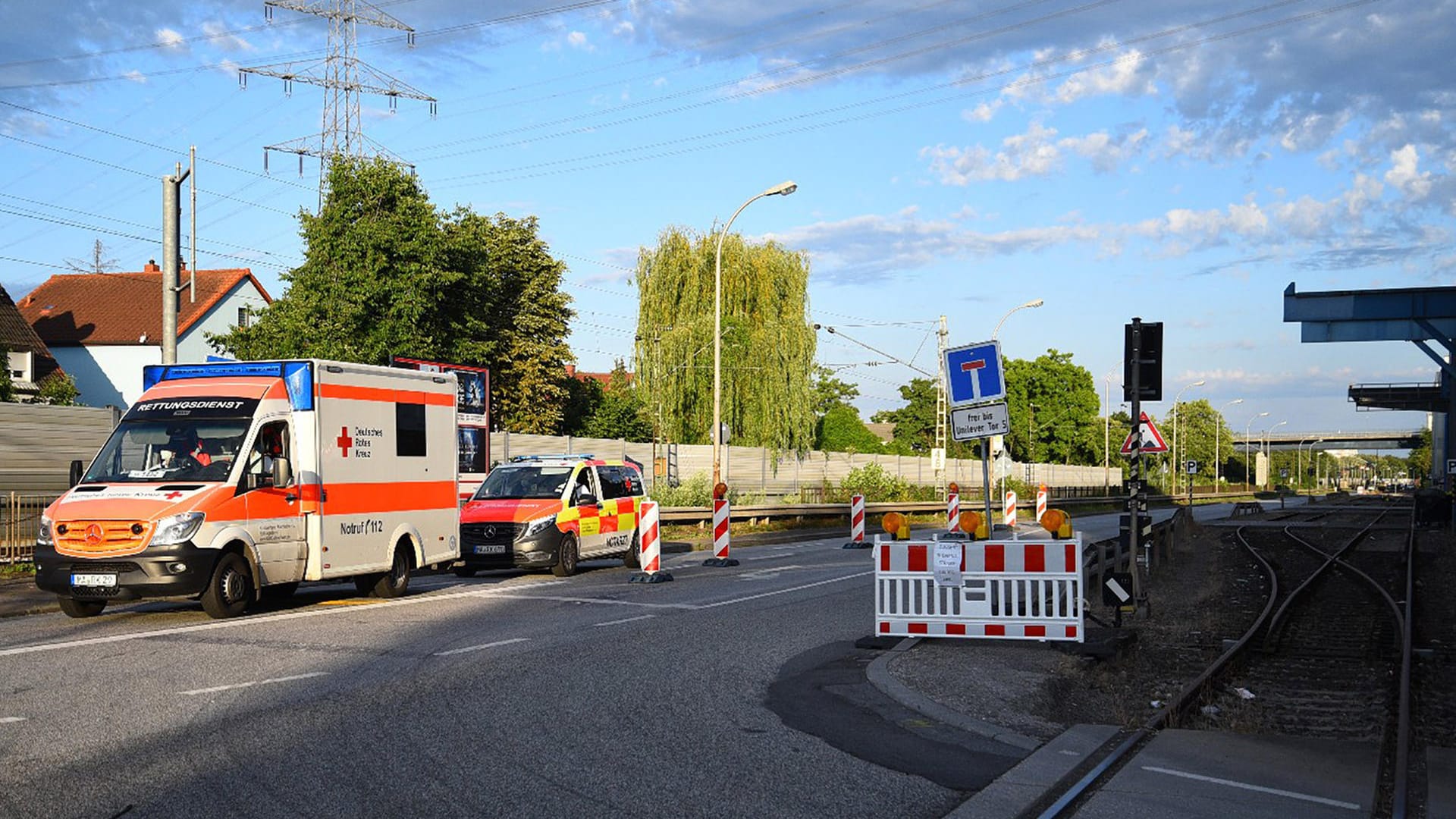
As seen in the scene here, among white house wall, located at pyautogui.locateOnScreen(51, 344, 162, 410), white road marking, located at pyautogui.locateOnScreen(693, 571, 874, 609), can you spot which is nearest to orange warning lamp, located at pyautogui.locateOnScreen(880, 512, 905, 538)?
white road marking, located at pyautogui.locateOnScreen(693, 571, 874, 609)

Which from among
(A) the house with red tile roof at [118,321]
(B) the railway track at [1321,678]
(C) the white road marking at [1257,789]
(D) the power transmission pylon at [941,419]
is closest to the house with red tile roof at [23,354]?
(A) the house with red tile roof at [118,321]

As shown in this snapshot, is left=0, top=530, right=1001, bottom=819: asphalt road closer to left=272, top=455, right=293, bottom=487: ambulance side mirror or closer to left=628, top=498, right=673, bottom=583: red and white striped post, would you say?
left=272, top=455, right=293, bottom=487: ambulance side mirror

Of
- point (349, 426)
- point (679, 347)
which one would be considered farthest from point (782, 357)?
point (349, 426)

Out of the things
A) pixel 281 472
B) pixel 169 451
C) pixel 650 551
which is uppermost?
pixel 169 451

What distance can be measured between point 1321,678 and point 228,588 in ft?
34.3

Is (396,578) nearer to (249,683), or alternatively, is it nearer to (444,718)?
(249,683)

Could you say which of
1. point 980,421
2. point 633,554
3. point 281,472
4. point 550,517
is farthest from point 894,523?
point 633,554

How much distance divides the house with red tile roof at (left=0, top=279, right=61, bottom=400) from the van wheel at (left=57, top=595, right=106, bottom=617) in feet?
142

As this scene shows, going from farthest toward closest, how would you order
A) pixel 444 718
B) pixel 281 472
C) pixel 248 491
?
1. pixel 281 472
2. pixel 248 491
3. pixel 444 718

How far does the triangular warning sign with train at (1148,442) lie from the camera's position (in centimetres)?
1852

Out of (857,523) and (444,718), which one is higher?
(444,718)

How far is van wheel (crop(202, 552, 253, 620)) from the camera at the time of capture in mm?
13609

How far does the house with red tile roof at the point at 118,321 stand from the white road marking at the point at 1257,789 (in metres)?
63.4

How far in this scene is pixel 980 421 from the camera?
13531 millimetres
